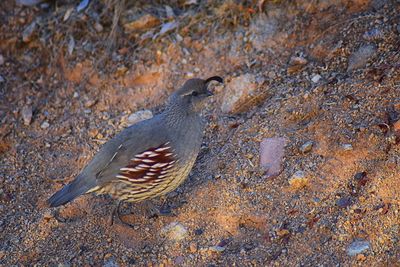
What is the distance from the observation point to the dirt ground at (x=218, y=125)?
4.21 meters

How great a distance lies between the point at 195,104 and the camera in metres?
4.81

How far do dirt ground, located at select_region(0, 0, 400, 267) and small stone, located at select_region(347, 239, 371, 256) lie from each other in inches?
0.5

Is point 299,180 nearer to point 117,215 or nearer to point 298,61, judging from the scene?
point 298,61

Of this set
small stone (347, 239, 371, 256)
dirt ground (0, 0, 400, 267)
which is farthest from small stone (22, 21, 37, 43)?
small stone (347, 239, 371, 256)

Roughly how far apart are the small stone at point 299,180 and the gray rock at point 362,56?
1.13m

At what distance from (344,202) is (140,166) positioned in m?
1.49

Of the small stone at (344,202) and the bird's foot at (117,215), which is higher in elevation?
the bird's foot at (117,215)

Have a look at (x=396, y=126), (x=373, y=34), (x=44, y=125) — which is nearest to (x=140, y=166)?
(x=44, y=125)

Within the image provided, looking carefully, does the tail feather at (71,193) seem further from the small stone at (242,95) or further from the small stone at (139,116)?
the small stone at (242,95)

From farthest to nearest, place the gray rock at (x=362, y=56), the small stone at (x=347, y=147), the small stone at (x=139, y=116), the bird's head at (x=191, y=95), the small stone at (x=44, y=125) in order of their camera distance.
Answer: the small stone at (x=44, y=125)
the small stone at (x=139, y=116)
the gray rock at (x=362, y=56)
the bird's head at (x=191, y=95)
the small stone at (x=347, y=147)

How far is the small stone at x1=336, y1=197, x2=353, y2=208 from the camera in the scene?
417 centimetres

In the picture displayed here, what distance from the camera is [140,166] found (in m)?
4.54

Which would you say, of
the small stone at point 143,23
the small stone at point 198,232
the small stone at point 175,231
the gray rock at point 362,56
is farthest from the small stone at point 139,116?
the gray rock at point 362,56

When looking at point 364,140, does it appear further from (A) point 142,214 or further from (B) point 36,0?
(B) point 36,0
